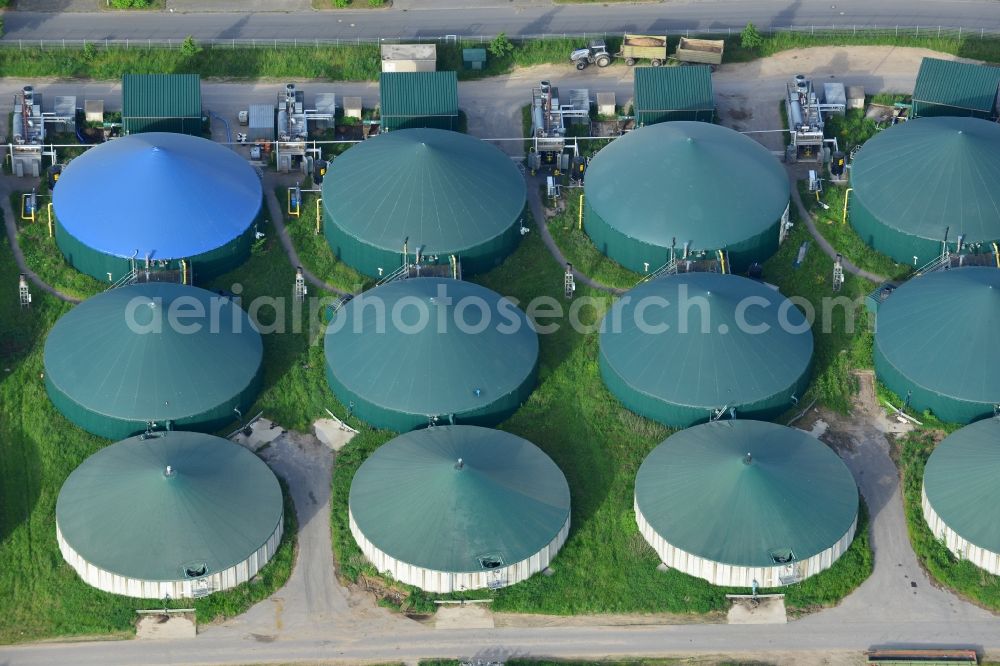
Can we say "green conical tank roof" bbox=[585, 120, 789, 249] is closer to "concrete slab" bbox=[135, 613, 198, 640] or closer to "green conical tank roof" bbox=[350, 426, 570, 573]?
"green conical tank roof" bbox=[350, 426, 570, 573]

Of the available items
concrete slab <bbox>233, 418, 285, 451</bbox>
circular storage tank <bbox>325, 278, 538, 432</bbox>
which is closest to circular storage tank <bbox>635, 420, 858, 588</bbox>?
circular storage tank <bbox>325, 278, 538, 432</bbox>

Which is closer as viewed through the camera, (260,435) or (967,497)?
(967,497)

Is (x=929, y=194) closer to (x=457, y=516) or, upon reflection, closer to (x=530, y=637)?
(x=457, y=516)

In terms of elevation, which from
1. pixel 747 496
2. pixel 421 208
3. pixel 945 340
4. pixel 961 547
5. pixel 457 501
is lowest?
pixel 961 547

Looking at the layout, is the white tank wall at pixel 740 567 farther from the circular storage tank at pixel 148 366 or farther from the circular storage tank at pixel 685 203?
the circular storage tank at pixel 148 366

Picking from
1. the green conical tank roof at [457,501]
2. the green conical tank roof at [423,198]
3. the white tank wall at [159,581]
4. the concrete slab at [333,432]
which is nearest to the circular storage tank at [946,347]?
the green conical tank roof at [457,501]

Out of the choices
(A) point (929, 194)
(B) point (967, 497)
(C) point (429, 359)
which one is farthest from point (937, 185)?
(C) point (429, 359)
